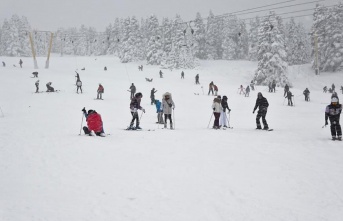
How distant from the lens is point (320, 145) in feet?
35.1

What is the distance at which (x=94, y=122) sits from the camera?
38.4ft

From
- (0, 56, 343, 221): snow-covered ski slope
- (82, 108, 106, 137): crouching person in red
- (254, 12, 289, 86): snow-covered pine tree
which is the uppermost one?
(254, 12, 289, 86): snow-covered pine tree

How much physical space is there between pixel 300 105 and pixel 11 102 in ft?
87.9

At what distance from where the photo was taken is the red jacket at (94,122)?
38.0 ft

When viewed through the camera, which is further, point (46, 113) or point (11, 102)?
point (11, 102)

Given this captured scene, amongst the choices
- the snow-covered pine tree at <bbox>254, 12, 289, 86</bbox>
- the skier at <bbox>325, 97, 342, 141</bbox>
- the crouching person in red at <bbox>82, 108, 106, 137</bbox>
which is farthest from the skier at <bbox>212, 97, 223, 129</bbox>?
the snow-covered pine tree at <bbox>254, 12, 289, 86</bbox>

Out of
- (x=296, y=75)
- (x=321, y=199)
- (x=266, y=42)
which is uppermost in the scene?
(x=266, y=42)

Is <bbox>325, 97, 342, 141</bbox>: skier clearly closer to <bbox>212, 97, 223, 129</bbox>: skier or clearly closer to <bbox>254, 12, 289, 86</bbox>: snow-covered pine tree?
<bbox>212, 97, 223, 129</bbox>: skier

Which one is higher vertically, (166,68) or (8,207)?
(166,68)

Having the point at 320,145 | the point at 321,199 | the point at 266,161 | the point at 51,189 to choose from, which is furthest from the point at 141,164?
the point at 320,145

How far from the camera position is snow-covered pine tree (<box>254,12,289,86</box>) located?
48.8 meters

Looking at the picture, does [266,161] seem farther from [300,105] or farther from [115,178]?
[300,105]

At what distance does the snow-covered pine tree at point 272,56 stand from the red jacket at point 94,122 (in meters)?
42.1

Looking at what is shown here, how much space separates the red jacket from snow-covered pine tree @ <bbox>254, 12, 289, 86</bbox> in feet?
138
